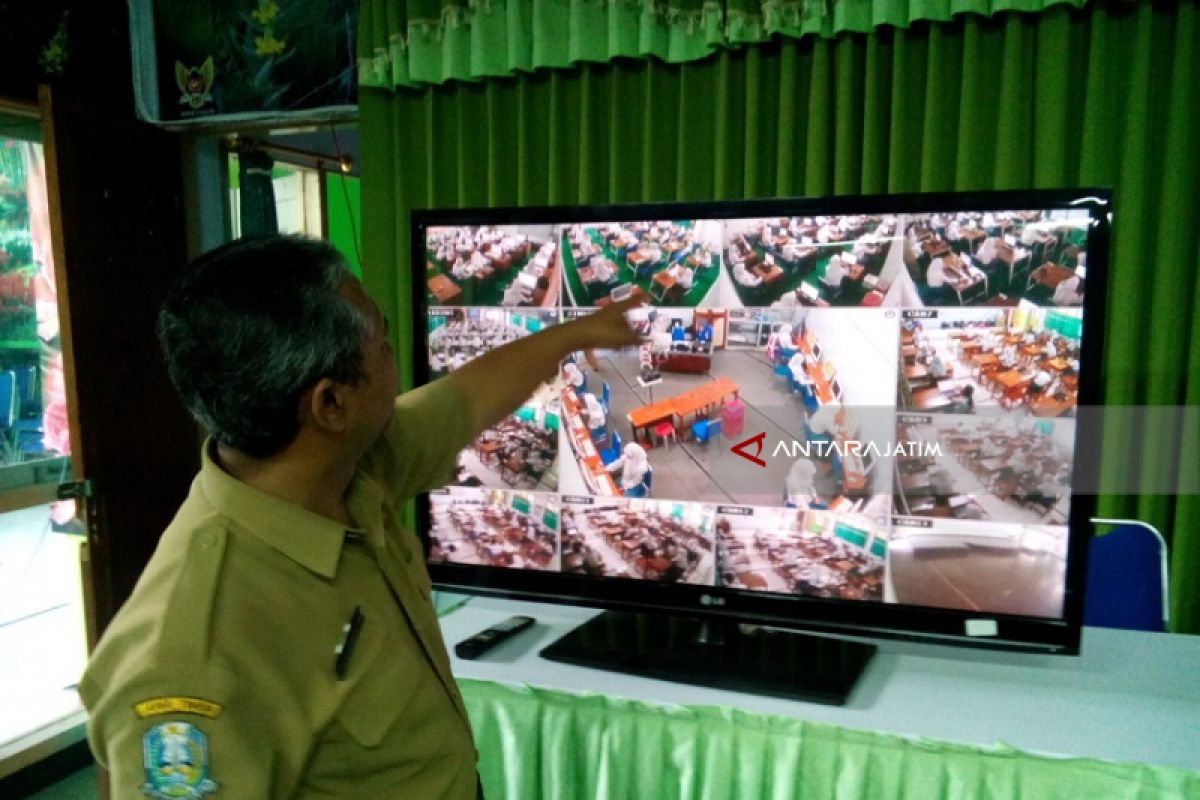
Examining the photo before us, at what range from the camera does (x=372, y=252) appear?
2.52 meters

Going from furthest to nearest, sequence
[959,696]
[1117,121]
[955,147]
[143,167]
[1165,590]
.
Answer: [143,167] < [955,147] < [1117,121] < [1165,590] < [959,696]

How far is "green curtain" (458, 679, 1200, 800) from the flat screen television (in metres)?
0.10

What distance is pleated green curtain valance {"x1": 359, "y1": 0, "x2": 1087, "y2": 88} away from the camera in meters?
1.91

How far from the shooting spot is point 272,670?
0.81m

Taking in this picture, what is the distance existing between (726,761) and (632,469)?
0.48m

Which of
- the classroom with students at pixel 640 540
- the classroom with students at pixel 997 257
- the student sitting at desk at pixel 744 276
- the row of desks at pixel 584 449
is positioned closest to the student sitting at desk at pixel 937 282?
the classroom with students at pixel 997 257

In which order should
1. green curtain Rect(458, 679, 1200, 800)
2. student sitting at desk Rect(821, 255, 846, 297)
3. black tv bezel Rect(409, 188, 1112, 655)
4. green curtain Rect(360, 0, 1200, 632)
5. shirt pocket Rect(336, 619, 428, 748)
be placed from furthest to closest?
green curtain Rect(360, 0, 1200, 632) < student sitting at desk Rect(821, 255, 846, 297) < black tv bezel Rect(409, 188, 1112, 655) < green curtain Rect(458, 679, 1200, 800) < shirt pocket Rect(336, 619, 428, 748)

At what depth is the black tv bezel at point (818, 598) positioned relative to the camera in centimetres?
120

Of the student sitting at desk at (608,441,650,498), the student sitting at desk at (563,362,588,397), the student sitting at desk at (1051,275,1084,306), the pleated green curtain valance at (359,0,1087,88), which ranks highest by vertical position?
the pleated green curtain valance at (359,0,1087,88)

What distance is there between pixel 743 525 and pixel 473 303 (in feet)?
2.02

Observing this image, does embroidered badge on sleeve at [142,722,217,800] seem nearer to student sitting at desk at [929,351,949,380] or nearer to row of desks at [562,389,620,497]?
row of desks at [562,389,620,497]

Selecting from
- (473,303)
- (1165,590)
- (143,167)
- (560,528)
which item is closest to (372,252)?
(143,167)

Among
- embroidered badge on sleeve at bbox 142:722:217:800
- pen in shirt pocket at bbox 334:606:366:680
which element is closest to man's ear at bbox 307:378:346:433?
pen in shirt pocket at bbox 334:606:366:680

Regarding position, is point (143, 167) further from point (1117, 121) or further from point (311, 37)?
point (1117, 121)
